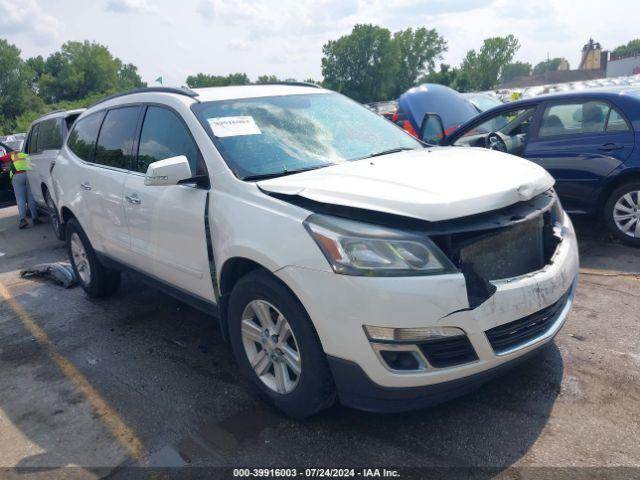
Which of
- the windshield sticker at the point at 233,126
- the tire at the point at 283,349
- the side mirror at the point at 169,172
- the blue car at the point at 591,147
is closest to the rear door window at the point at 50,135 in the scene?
the blue car at the point at 591,147

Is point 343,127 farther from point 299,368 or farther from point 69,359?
point 69,359

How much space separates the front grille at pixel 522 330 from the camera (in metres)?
2.74

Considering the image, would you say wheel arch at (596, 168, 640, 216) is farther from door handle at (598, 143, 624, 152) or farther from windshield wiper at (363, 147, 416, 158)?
windshield wiper at (363, 147, 416, 158)

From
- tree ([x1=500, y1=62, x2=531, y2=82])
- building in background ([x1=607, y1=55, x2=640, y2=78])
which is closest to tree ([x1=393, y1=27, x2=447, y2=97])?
tree ([x1=500, y1=62, x2=531, y2=82])

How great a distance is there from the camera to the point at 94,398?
369 centimetres

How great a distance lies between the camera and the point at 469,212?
2.72m

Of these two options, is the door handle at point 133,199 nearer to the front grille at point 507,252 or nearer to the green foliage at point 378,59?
the front grille at point 507,252

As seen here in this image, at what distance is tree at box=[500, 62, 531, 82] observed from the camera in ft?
353

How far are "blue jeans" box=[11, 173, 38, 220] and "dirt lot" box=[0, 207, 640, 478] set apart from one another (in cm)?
607

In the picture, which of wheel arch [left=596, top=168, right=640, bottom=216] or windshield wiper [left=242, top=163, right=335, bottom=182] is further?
wheel arch [left=596, top=168, right=640, bottom=216]

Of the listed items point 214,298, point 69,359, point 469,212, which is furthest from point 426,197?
point 69,359

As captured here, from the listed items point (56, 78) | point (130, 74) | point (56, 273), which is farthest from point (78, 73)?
point (56, 273)

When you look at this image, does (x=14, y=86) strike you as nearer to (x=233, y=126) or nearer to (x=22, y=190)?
(x=22, y=190)

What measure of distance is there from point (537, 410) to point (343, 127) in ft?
7.36
